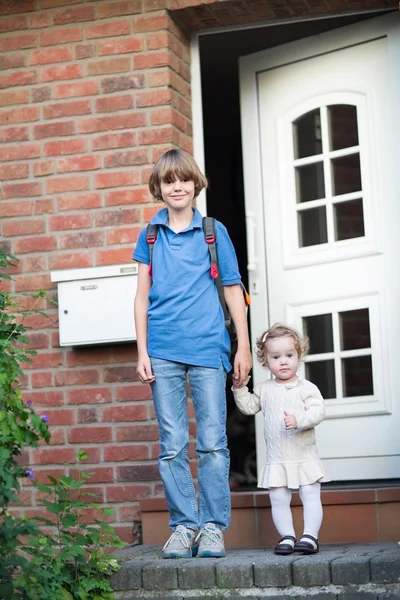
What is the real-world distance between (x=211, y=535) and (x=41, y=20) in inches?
114

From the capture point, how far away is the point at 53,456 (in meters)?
5.62

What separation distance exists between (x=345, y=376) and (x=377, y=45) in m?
1.71

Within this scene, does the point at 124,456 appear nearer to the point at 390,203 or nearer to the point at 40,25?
the point at 390,203

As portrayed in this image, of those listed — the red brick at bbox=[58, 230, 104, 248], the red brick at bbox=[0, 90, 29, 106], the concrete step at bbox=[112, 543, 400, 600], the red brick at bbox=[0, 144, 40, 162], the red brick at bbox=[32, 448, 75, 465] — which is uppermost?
the red brick at bbox=[0, 90, 29, 106]

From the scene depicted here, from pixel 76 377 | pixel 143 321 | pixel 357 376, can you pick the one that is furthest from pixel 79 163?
pixel 357 376

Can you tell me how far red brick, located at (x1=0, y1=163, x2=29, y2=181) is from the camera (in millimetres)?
5816

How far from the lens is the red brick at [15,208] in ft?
19.0

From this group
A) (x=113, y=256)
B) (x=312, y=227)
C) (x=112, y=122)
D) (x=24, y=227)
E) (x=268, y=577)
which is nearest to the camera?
(x=268, y=577)

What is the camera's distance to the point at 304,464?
4586 mm

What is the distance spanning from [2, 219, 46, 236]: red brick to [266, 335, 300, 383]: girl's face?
1601 millimetres

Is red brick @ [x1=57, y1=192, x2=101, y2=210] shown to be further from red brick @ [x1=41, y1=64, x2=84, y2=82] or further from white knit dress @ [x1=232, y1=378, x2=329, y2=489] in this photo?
white knit dress @ [x1=232, y1=378, x2=329, y2=489]

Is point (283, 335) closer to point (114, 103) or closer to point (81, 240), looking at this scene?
point (81, 240)

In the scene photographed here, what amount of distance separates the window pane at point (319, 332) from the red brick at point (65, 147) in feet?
4.83

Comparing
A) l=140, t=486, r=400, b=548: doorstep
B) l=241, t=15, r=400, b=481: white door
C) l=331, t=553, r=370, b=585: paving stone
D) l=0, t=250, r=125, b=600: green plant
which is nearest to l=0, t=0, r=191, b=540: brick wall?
l=140, t=486, r=400, b=548: doorstep
